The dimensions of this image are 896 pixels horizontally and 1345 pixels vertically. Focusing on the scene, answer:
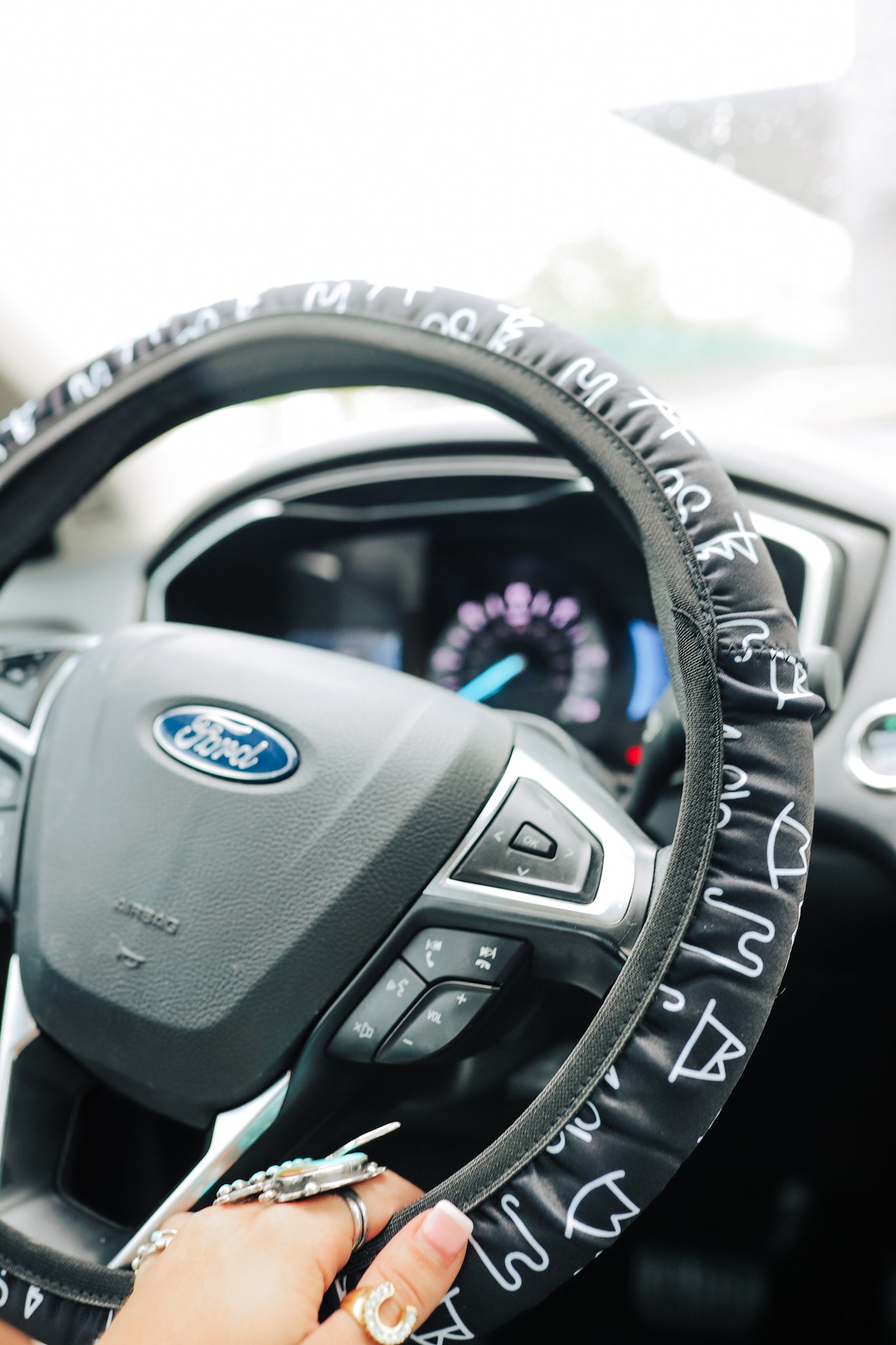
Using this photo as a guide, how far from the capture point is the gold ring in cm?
45

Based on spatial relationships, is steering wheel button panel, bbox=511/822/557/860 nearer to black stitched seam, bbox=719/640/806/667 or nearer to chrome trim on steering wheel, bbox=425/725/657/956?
chrome trim on steering wheel, bbox=425/725/657/956

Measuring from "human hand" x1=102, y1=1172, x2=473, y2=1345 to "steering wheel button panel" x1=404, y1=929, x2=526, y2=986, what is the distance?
0.14 m

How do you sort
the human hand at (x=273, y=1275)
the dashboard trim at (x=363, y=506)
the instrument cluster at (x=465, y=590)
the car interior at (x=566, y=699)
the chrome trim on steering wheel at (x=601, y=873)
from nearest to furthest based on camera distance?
the human hand at (x=273, y=1275), the chrome trim on steering wheel at (x=601, y=873), the car interior at (x=566, y=699), the dashboard trim at (x=363, y=506), the instrument cluster at (x=465, y=590)

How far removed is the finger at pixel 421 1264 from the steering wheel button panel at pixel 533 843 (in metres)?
0.19

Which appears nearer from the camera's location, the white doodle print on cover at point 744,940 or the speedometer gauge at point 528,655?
the white doodle print on cover at point 744,940

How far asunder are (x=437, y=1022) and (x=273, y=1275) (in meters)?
0.17

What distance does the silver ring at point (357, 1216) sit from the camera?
1.63 ft

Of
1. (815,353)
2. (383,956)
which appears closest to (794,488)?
(815,353)

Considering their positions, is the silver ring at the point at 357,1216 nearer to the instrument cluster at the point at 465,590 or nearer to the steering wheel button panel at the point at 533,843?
the steering wheel button panel at the point at 533,843

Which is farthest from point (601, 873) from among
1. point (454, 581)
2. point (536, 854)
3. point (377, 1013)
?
point (454, 581)

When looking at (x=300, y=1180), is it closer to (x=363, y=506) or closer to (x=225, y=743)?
(x=225, y=743)

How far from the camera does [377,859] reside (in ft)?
2.03

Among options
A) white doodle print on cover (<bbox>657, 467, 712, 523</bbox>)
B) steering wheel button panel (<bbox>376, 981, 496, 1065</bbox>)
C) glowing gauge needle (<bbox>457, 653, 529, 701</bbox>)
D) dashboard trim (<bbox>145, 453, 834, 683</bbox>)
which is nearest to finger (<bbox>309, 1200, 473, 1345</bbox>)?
steering wheel button panel (<bbox>376, 981, 496, 1065</bbox>)

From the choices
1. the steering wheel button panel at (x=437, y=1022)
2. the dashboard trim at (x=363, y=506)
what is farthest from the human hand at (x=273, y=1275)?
the dashboard trim at (x=363, y=506)
